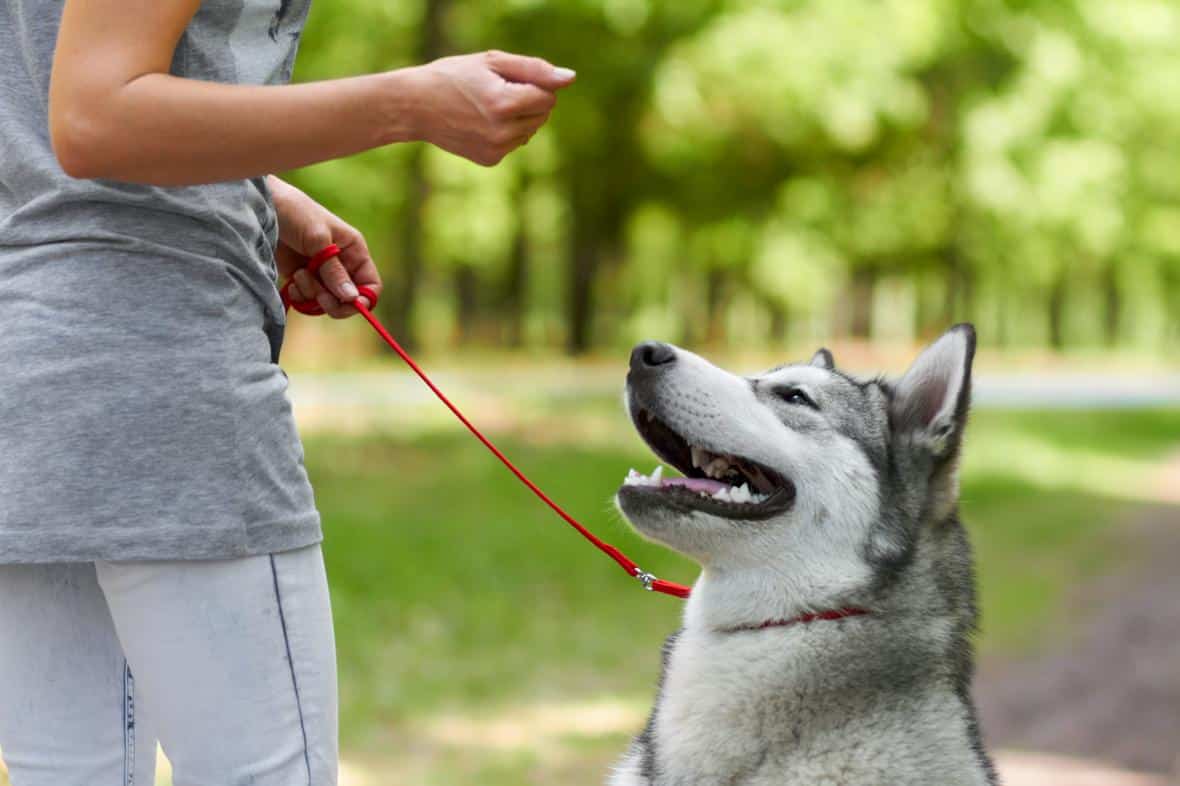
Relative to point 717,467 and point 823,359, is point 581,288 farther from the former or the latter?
point 717,467

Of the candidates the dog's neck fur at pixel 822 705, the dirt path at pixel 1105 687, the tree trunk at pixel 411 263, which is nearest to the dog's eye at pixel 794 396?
the dog's neck fur at pixel 822 705

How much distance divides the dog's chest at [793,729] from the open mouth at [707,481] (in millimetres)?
298

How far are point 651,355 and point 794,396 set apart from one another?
15.7 inches

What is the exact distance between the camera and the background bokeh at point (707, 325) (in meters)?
7.84

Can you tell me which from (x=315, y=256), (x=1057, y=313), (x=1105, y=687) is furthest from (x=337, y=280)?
(x=1057, y=313)

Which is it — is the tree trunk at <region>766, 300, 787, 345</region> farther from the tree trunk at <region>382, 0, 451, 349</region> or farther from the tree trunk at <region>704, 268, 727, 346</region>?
the tree trunk at <region>382, 0, 451, 349</region>

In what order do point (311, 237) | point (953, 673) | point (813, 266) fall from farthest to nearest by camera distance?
point (813, 266)
point (953, 673)
point (311, 237)

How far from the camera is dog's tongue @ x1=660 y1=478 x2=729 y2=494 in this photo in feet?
10.8

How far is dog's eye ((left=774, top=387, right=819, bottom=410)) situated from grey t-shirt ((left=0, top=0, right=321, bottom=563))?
5.36 ft

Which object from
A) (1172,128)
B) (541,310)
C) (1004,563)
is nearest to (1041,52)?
(1172,128)

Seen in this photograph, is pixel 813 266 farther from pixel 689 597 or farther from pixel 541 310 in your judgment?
pixel 689 597

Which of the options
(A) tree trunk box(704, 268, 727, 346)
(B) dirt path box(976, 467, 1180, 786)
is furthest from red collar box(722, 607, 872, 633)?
(A) tree trunk box(704, 268, 727, 346)

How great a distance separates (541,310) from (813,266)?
23.6 metres

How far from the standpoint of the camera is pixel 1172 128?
86.3 feet
